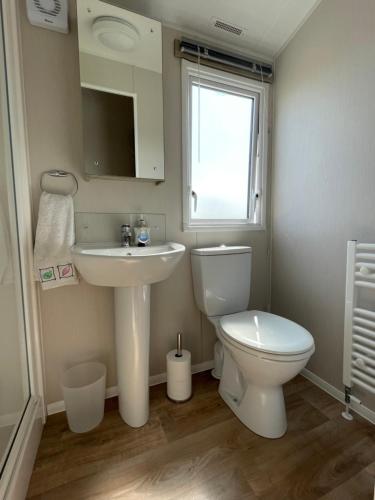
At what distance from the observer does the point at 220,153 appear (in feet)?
5.44

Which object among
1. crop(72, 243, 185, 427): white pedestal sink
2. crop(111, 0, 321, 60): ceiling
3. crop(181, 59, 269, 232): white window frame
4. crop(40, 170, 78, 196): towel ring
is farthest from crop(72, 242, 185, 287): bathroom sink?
crop(111, 0, 321, 60): ceiling

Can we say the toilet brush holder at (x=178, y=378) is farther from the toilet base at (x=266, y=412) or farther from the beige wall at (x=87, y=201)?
the toilet base at (x=266, y=412)

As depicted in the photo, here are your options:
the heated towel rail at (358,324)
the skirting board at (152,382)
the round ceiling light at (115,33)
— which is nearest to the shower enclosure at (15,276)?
the skirting board at (152,382)

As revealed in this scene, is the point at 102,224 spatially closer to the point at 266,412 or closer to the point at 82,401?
the point at 82,401

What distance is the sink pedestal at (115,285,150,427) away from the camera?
113cm

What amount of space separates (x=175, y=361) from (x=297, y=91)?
1779 millimetres

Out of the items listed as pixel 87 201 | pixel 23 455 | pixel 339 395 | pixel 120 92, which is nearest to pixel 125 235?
pixel 87 201

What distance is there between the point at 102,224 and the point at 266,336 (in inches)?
38.7

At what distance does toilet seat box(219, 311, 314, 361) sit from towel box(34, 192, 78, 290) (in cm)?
81

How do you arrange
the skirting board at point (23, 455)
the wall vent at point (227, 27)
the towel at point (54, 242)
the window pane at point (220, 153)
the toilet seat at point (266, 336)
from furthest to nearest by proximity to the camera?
the window pane at point (220, 153), the wall vent at point (227, 27), the towel at point (54, 242), the toilet seat at point (266, 336), the skirting board at point (23, 455)

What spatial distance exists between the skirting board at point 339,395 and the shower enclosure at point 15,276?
1.50 meters

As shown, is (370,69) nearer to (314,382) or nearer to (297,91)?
(297,91)

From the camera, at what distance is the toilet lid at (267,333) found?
101 centimetres

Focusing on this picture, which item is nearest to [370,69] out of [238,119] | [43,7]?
[238,119]
